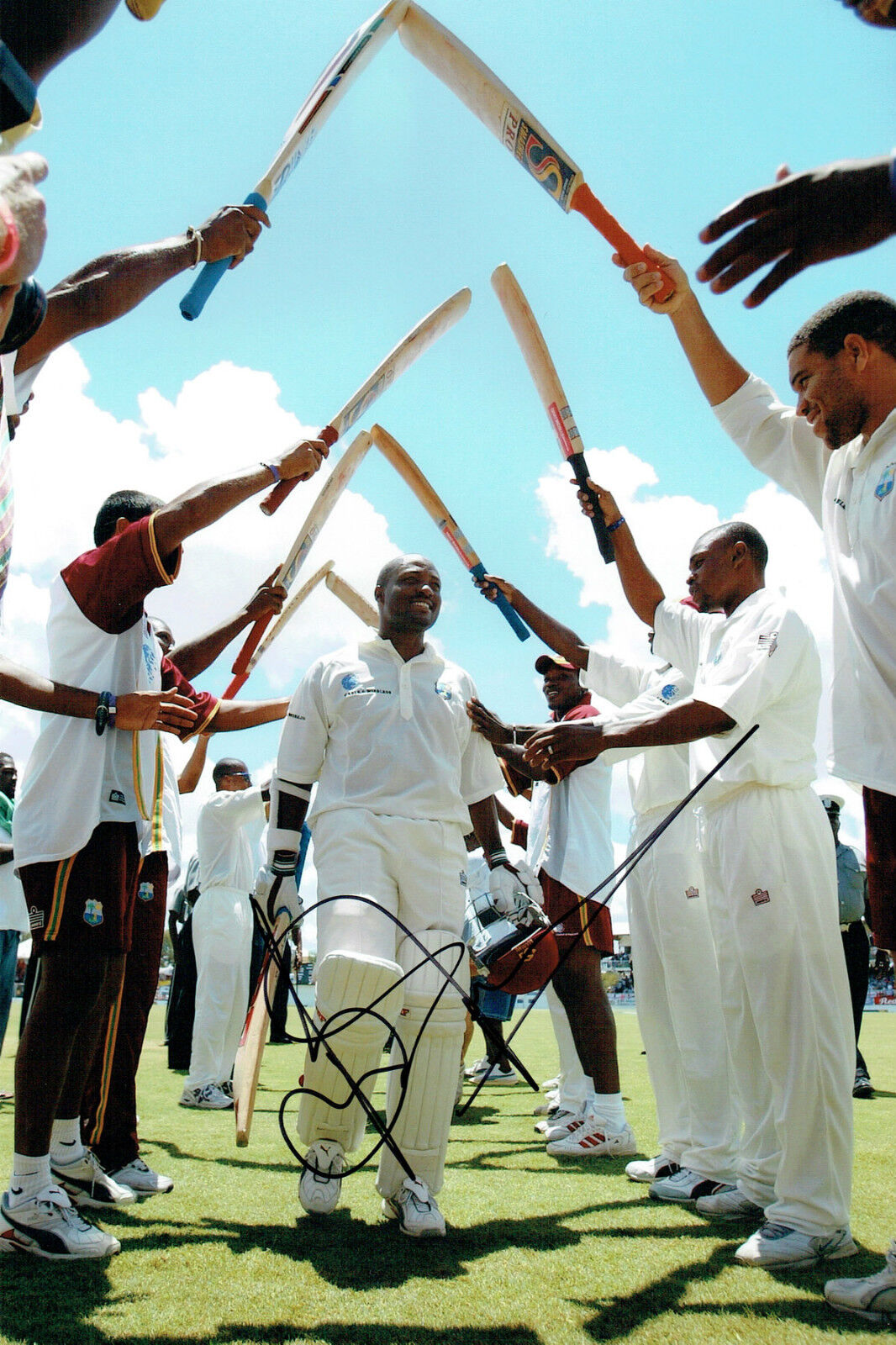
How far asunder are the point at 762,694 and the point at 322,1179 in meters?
2.17

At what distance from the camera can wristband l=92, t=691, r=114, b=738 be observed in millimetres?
2945

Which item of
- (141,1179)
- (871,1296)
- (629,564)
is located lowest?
(141,1179)

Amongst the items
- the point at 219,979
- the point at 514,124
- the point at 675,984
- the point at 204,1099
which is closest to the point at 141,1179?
the point at 675,984

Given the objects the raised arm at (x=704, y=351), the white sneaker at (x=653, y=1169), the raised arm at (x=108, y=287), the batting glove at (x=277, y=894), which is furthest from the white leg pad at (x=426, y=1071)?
the raised arm at (x=108, y=287)

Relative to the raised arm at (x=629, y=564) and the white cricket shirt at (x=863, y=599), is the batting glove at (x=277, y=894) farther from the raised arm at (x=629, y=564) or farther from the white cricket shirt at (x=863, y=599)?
the white cricket shirt at (x=863, y=599)

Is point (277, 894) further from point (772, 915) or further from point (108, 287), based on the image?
point (108, 287)

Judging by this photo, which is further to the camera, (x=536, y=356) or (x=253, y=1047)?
(x=536, y=356)

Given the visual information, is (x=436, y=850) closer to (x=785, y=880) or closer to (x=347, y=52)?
(x=785, y=880)

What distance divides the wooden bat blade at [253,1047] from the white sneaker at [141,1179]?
307mm

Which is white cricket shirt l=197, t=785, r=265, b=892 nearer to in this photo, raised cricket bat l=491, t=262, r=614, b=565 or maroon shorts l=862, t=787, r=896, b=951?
raised cricket bat l=491, t=262, r=614, b=565

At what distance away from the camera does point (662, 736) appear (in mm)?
3002

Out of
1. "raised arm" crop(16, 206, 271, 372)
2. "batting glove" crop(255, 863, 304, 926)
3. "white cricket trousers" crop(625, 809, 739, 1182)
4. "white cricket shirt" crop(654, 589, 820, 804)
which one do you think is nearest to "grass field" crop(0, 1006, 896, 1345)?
"white cricket trousers" crop(625, 809, 739, 1182)

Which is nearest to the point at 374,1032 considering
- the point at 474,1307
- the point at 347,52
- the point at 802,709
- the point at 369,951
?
the point at 369,951

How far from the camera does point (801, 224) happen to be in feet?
5.60
